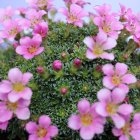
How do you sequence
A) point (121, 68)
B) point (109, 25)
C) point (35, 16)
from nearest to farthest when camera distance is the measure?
point (121, 68) < point (109, 25) < point (35, 16)

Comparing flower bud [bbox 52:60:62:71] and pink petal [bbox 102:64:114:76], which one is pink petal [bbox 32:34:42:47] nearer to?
flower bud [bbox 52:60:62:71]

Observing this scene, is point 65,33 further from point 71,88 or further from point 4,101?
point 4,101

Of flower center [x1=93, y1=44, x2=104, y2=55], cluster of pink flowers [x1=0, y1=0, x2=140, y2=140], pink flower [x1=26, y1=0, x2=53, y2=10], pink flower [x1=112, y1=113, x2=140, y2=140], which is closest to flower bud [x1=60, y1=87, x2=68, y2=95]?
cluster of pink flowers [x1=0, y1=0, x2=140, y2=140]

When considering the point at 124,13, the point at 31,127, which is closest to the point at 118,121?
the point at 31,127

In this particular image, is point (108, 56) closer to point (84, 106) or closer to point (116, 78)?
point (116, 78)

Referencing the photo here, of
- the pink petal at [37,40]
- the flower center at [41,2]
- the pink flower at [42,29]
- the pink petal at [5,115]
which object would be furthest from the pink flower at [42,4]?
the pink petal at [5,115]

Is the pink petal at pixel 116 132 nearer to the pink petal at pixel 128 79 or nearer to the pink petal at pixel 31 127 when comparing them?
the pink petal at pixel 128 79

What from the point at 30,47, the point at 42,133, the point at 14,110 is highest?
the point at 30,47
